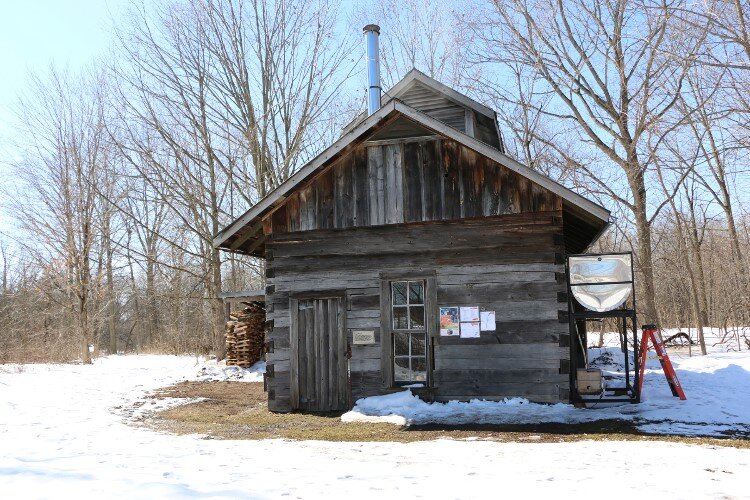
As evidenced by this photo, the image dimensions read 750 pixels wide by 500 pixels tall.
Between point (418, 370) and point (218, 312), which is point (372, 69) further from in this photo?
point (218, 312)

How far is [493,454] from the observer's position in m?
7.41

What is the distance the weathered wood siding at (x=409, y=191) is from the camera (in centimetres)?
1164

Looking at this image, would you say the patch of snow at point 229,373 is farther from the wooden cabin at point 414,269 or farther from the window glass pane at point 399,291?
the window glass pane at point 399,291

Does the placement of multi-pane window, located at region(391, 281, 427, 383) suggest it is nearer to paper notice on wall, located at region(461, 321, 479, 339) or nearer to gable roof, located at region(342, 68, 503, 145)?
→ paper notice on wall, located at region(461, 321, 479, 339)

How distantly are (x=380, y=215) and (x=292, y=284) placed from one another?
233 centimetres

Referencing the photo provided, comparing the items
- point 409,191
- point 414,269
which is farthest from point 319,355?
point 409,191

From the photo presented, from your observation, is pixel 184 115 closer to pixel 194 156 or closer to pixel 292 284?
pixel 194 156

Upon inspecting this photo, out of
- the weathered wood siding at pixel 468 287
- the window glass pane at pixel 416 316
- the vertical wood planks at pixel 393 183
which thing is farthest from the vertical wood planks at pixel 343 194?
the window glass pane at pixel 416 316

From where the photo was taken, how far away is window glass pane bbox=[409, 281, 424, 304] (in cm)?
1209

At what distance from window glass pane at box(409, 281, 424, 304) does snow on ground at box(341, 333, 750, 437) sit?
5.97 ft

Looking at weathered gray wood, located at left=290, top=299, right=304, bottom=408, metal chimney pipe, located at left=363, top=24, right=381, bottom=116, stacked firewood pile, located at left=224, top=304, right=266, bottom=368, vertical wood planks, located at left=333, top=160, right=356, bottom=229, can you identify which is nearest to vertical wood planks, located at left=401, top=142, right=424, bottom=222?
vertical wood planks, located at left=333, top=160, right=356, bottom=229

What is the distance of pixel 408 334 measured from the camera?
12.1m

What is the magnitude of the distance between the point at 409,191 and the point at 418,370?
3.57 m

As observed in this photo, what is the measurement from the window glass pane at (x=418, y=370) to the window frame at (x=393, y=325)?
0.10 metres
